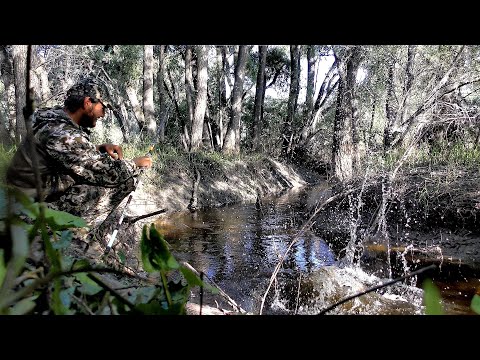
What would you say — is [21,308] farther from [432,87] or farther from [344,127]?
[344,127]

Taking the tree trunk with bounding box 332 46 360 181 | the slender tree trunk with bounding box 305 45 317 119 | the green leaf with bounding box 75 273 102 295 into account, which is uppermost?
the slender tree trunk with bounding box 305 45 317 119

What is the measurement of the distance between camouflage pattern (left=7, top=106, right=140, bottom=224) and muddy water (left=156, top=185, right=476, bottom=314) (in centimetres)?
144

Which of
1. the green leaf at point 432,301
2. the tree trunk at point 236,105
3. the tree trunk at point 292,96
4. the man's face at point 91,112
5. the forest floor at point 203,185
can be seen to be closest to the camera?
the green leaf at point 432,301

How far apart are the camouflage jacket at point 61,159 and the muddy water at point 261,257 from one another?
4.73 ft

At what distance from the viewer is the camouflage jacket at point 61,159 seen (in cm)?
344

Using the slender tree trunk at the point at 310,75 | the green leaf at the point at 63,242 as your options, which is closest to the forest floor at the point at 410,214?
the green leaf at the point at 63,242

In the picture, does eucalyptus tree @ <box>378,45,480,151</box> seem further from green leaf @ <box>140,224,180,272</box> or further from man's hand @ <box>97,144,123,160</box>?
green leaf @ <box>140,224,180,272</box>

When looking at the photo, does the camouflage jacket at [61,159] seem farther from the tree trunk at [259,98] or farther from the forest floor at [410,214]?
the tree trunk at [259,98]

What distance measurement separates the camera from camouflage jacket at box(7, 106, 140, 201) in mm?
3441

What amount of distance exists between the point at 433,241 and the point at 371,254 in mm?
963

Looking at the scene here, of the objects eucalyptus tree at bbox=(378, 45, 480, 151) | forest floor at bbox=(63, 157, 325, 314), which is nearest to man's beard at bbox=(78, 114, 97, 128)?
forest floor at bbox=(63, 157, 325, 314)
